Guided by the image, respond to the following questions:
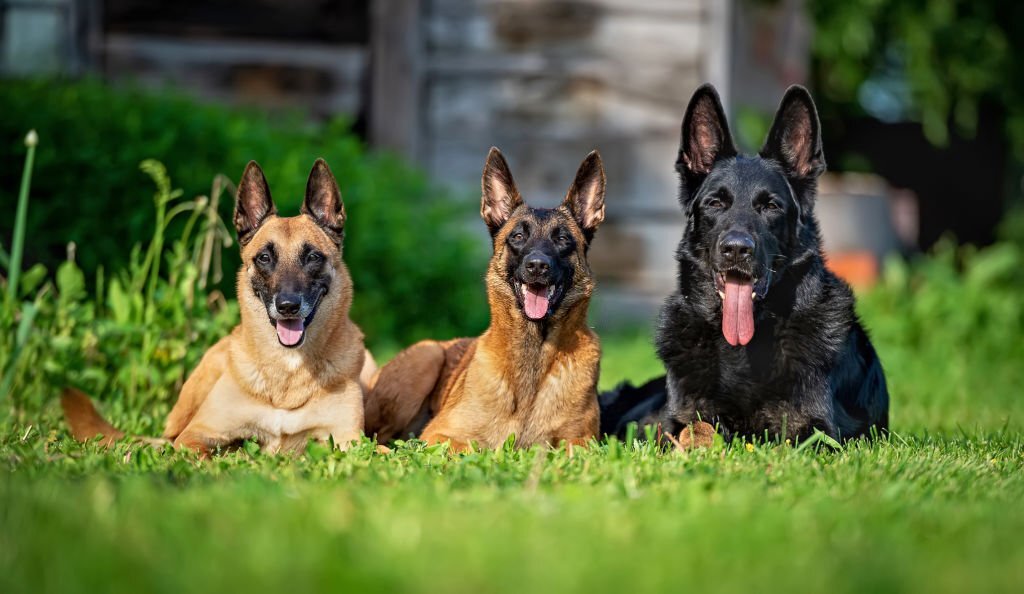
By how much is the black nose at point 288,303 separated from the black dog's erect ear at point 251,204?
57 centimetres

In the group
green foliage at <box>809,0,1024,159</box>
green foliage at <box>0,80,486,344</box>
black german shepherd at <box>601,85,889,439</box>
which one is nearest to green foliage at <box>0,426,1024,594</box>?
black german shepherd at <box>601,85,889,439</box>

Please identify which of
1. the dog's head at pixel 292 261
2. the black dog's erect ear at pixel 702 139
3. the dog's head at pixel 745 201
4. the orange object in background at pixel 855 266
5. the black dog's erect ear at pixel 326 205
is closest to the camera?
the dog's head at pixel 745 201

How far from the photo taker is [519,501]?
10.4 feet

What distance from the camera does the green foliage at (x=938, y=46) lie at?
16688 mm

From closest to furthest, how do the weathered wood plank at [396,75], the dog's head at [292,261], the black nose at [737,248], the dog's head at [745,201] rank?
the black nose at [737,248] < the dog's head at [745,201] < the dog's head at [292,261] < the weathered wood plank at [396,75]

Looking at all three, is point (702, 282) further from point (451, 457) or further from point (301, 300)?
point (301, 300)

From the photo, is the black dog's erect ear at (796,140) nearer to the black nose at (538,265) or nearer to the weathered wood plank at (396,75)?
the black nose at (538,265)

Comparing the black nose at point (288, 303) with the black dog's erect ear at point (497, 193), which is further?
the black dog's erect ear at point (497, 193)

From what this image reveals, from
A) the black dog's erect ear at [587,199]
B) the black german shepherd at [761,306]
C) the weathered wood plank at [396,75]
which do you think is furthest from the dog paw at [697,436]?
the weathered wood plank at [396,75]

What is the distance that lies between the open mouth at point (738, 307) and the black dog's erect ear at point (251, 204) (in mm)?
2095

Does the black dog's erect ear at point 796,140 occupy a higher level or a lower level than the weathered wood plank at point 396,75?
lower

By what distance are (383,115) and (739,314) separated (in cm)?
572

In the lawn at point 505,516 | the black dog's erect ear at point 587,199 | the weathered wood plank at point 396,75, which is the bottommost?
the lawn at point 505,516

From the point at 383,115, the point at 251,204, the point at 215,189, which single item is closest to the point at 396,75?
the point at 383,115
